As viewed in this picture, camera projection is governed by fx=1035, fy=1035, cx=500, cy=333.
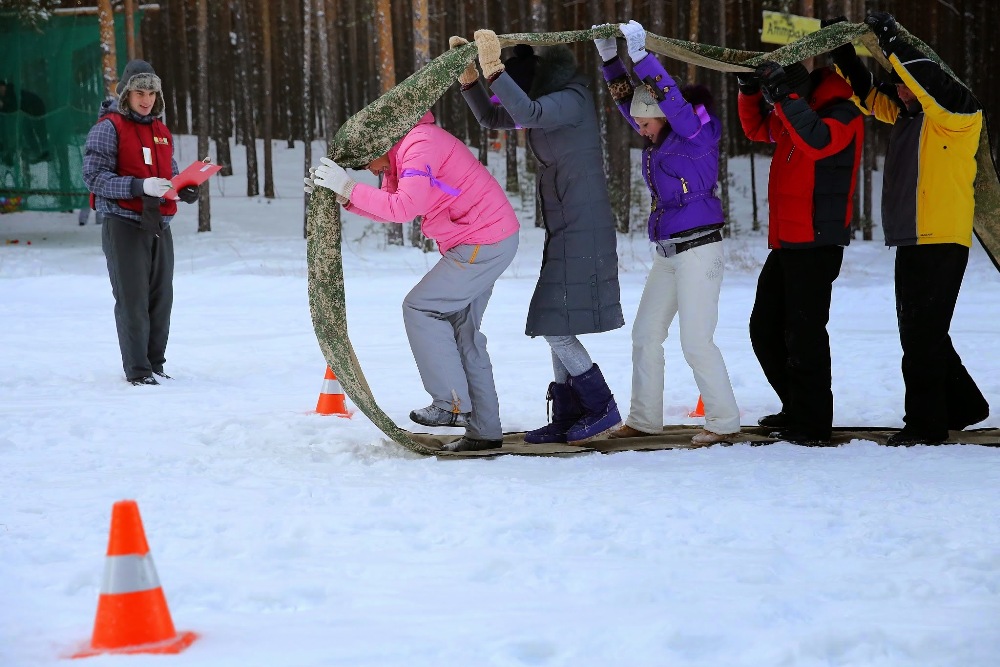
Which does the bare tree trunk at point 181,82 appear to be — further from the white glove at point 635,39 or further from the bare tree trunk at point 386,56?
the white glove at point 635,39

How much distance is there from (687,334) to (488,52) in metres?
1.62

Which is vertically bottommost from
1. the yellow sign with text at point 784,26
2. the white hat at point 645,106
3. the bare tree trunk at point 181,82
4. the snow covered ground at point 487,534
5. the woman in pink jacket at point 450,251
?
the snow covered ground at point 487,534

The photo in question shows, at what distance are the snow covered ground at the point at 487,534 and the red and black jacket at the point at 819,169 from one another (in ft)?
3.46

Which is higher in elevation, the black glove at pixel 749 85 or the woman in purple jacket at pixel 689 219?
the black glove at pixel 749 85

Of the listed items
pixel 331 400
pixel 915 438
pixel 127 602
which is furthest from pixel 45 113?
pixel 127 602

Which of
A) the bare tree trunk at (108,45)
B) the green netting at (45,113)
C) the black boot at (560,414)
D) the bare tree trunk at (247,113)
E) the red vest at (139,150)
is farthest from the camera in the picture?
the bare tree trunk at (247,113)

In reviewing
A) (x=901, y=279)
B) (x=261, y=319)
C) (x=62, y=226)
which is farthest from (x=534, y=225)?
(x=901, y=279)

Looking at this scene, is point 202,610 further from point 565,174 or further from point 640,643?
point 565,174

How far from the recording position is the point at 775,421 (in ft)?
17.6

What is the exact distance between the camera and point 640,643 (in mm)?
2555

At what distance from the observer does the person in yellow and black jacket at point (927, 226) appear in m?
4.86

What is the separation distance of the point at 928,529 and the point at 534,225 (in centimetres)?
1726

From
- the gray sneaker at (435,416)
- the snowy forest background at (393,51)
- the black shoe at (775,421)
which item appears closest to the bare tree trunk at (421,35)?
the snowy forest background at (393,51)

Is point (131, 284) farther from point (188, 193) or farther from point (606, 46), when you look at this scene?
point (606, 46)
